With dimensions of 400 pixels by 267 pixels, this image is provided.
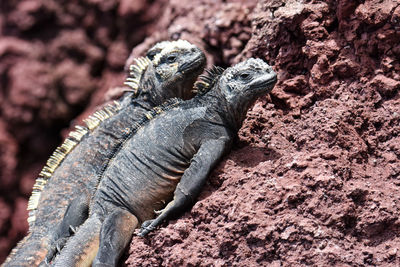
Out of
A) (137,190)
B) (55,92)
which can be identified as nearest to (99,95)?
(55,92)

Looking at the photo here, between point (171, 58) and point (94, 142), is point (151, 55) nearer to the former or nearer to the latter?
point (171, 58)

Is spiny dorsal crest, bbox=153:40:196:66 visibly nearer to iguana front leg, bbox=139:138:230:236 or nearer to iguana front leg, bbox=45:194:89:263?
iguana front leg, bbox=139:138:230:236

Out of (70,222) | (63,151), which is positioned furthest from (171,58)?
(70,222)

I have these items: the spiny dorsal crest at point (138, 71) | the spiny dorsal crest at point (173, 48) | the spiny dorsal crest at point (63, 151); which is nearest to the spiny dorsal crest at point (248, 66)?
the spiny dorsal crest at point (173, 48)

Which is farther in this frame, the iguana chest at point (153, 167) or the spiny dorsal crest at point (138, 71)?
the spiny dorsal crest at point (138, 71)

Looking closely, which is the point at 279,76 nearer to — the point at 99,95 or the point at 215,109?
the point at 215,109

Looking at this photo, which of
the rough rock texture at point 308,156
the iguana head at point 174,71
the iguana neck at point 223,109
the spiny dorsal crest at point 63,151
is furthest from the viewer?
the spiny dorsal crest at point 63,151

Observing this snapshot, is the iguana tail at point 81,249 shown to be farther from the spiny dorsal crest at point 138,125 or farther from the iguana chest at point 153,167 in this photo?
the spiny dorsal crest at point 138,125
